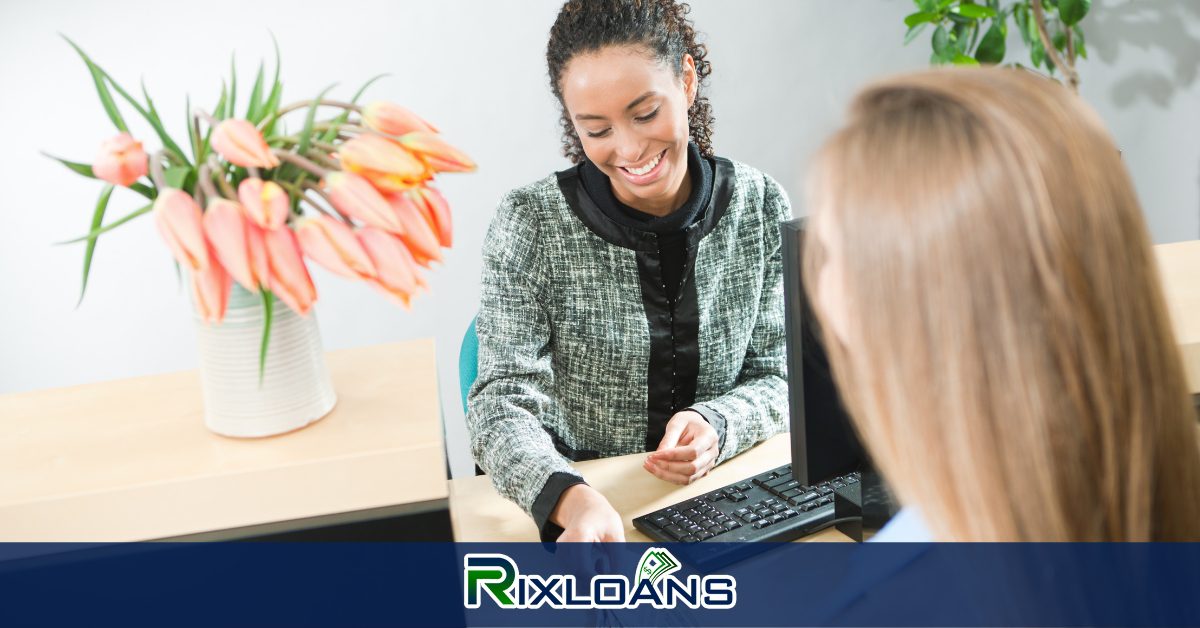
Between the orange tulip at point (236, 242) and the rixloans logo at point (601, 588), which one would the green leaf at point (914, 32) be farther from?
the orange tulip at point (236, 242)

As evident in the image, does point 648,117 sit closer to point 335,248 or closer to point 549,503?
point 549,503

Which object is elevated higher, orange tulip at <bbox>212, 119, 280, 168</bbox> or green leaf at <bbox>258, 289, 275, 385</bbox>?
orange tulip at <bbox>212, 119, 280, 168</bbox>

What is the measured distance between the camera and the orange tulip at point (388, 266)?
745mm

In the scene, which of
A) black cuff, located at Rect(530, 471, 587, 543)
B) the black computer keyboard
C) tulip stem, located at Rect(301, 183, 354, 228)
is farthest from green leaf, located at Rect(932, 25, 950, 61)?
tulip stem, located at Rect(301, 183, 354, 228)

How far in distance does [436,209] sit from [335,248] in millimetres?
95

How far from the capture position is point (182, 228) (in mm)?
713

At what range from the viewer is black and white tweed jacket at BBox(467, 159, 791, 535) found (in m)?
1.59

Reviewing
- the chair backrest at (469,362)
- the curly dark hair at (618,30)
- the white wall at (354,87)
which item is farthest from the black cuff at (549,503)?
the white wall at (354,87)

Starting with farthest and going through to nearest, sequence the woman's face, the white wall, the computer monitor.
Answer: the white wall
the woman's face
the computer monitor

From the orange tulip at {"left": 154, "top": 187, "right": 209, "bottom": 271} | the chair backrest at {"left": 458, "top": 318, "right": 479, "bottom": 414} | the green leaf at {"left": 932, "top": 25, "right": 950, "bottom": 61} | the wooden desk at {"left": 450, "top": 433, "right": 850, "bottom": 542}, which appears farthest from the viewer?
the green leaf at {"left": 932, "top": 25, "right": 950, "bottom": 61}

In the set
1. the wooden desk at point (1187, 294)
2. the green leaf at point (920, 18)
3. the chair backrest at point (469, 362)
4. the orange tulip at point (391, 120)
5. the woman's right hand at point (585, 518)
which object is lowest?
the woman's right hand at point (585, 518)

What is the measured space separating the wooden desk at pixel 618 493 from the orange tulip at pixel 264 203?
1.99ft

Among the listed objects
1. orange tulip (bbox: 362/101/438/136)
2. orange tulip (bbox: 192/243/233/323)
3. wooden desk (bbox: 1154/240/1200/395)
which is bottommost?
wooden desk (bbox: 1154/240/1200/395)

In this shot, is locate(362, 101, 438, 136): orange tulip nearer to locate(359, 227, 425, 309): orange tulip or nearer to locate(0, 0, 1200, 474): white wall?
locate(359, 227, 425, 309): orange tulip
